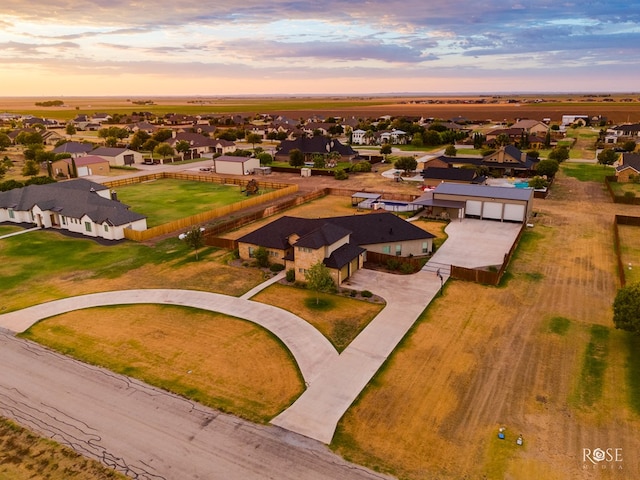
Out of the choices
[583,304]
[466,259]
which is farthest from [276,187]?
[583,304]

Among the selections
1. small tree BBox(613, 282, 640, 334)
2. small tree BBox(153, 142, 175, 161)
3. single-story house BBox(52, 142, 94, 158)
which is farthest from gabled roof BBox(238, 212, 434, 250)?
single-story house BBox(52, 142, 94, 158)

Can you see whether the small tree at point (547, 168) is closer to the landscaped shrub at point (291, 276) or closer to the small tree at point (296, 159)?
the small tree at point (296, 159)

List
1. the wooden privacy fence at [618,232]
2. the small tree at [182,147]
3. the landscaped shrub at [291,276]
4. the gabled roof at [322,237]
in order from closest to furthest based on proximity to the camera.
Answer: the gabled roof at [322,237] < the wooden privacy fence at [618,232] < the landscaped shrub at [291,276] < the small tree at [182,147]

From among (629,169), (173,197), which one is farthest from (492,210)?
(173,197)

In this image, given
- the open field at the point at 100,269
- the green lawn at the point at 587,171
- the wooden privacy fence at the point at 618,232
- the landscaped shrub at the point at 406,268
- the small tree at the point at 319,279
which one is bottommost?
the open field at the point at 100,269

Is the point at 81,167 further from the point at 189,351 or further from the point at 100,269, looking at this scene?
the point at 189,351

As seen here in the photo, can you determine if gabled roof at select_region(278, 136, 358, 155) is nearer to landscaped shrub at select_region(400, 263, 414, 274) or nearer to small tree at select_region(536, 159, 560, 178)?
small tree at select_region(536, 159, 560, 178)

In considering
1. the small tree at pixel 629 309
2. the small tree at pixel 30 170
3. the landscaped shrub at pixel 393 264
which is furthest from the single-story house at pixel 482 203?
the small tree at pixel 30 170
